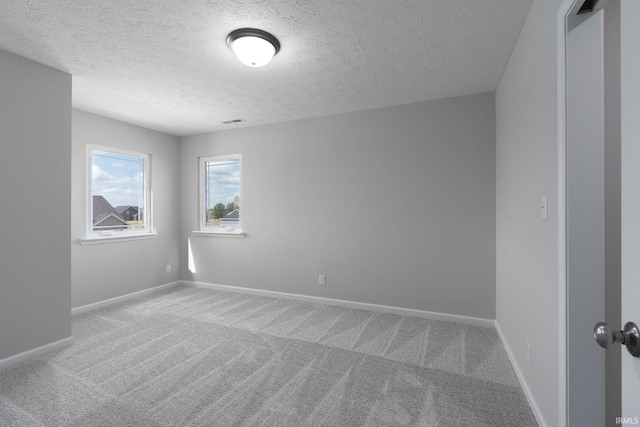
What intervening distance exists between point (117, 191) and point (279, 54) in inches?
126

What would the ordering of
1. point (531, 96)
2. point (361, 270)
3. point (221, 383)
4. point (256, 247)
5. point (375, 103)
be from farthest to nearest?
1. point (256, 247)
2. point (361, 270)
3. point (375, 103)
4. point (221, 383)
5. point (531, 96)

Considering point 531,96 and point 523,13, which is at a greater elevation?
point 523,13

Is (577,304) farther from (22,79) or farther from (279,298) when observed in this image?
(22,79)

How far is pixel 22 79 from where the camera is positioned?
235cm

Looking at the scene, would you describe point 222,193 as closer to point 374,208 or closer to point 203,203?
point 203,203

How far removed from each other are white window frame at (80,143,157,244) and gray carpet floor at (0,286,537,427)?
1.13m

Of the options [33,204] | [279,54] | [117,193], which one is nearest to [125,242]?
[117,193]

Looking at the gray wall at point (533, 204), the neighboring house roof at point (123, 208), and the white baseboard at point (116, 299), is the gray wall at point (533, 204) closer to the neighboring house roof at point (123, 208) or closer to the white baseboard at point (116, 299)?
the white baseboard at point (116, 299)

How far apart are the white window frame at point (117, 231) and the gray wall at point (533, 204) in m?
4.57

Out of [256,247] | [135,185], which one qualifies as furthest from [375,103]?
[135,185]

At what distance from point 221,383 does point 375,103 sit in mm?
3151
